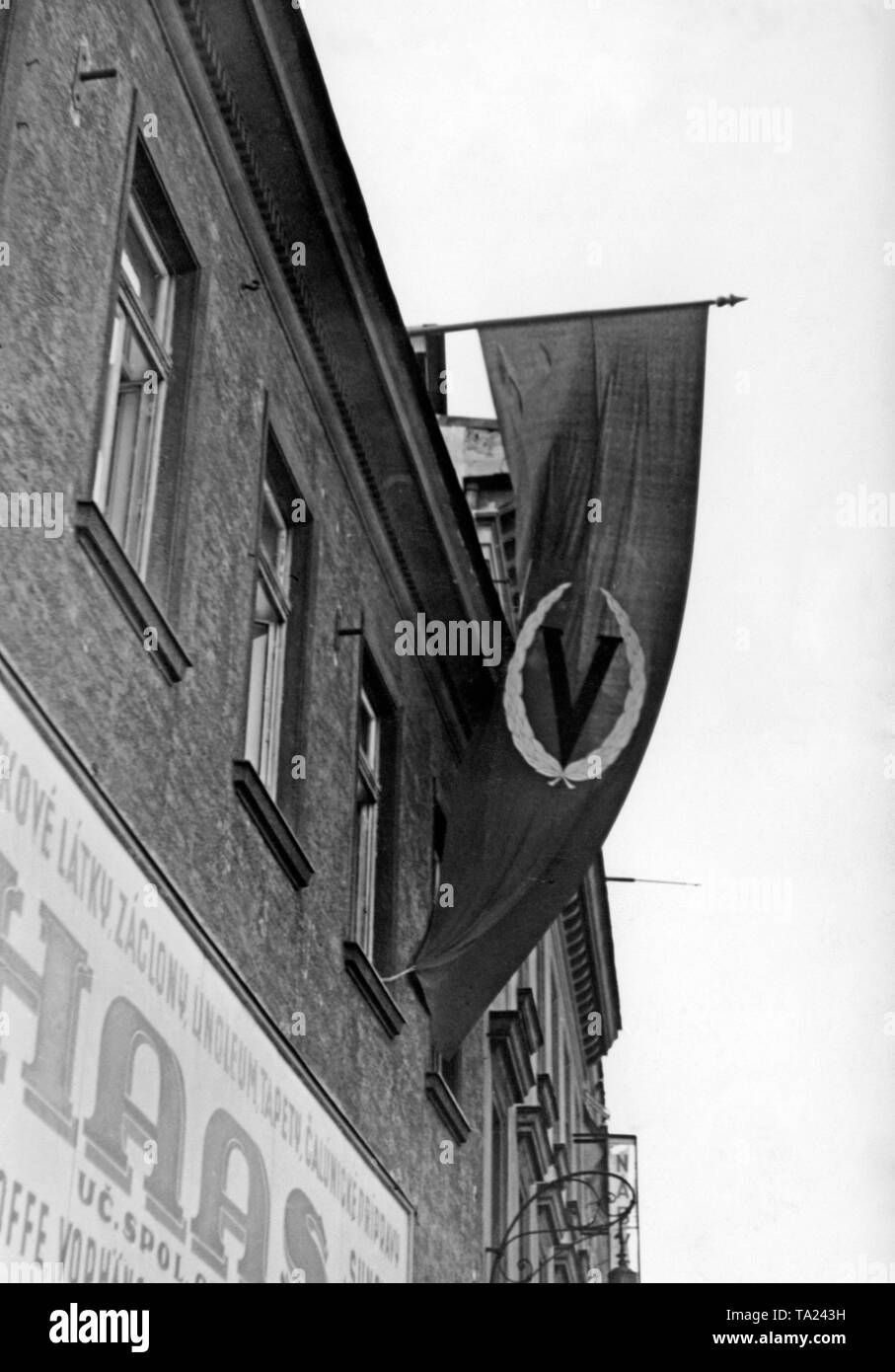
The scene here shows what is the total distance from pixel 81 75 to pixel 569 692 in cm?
515

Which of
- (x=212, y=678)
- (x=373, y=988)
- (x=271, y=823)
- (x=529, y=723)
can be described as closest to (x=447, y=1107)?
Result: (x=373, y=988)

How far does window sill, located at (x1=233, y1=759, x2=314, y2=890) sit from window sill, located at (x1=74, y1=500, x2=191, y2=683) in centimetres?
92

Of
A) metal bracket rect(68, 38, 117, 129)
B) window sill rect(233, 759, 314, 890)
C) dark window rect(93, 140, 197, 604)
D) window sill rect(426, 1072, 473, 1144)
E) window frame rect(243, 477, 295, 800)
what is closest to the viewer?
metal bracket rect(68, 38, 117, 129)

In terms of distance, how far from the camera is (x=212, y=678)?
35.1 feet

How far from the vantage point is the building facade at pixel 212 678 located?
820 cm

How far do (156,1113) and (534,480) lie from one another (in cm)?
575

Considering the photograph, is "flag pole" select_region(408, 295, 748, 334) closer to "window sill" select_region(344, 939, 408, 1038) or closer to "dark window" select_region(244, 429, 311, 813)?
"dark window" select_region(244, 429, 311, 813)

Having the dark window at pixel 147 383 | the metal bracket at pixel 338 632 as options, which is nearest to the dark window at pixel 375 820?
the metal bracket at pixel 338 632

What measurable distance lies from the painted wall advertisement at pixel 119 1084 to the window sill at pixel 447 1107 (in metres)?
3.92

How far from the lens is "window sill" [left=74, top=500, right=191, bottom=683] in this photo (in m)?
8.84

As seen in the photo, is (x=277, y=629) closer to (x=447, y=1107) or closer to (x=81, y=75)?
(x=81, y=75)

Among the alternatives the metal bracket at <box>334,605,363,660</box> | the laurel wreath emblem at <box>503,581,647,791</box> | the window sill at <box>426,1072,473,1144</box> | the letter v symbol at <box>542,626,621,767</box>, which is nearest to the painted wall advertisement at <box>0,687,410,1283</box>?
the laurel wreath emblem at <box>503,581,647,791</box>

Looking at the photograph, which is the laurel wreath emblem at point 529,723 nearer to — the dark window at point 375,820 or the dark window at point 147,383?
the dark window at point 375,820
